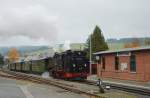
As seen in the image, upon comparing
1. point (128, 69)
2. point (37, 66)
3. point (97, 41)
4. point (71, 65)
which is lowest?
point (128, 69)

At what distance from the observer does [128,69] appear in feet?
131

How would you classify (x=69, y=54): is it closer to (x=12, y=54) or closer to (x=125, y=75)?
(x=125, y=75)

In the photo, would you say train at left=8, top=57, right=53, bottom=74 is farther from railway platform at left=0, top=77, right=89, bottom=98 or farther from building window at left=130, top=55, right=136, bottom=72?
railway platform at left=0, top=77, right=89, bottom=98

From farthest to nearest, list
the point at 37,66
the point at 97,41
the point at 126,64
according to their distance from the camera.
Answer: the point at 97,41, the point at 37,66, the point at 126,64

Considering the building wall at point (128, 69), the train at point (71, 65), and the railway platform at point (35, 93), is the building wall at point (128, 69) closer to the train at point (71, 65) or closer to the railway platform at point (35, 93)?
the train at point (71, 65)

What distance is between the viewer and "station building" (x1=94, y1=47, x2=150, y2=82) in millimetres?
36562

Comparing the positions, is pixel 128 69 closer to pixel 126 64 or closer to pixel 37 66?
pixel 126 64

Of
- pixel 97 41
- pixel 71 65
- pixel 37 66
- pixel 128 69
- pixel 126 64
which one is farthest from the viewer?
pixel 97 41

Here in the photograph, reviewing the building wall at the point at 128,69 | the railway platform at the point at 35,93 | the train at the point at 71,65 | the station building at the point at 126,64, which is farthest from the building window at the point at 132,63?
the railway platform at the point at 35,93

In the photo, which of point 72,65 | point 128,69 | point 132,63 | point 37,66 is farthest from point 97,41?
point 72,65

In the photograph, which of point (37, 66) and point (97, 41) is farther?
point (97, 41)

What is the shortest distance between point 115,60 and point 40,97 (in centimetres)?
2419

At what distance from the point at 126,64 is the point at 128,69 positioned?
2.44 ft

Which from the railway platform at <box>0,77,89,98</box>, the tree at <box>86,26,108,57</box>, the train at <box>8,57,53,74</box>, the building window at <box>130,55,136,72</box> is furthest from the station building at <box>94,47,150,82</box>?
the tree at <box>86,26,108,57</box>
